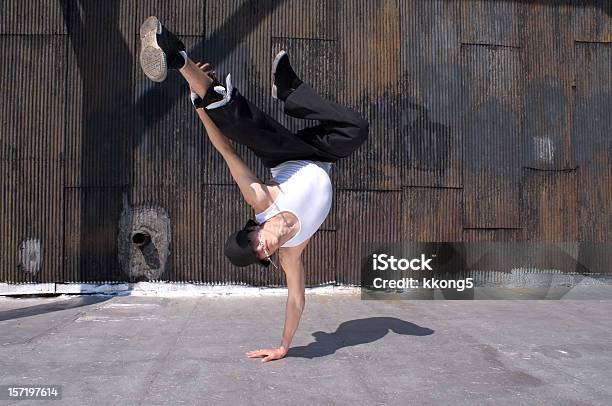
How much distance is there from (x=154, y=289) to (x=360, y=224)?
2636 millimetres

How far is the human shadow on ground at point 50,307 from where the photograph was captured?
508cm

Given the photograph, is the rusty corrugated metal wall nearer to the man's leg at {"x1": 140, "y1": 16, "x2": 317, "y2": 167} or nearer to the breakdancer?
the breakdancer

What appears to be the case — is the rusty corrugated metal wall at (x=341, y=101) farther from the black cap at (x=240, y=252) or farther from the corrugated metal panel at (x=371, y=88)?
the black cap at (x=240, y=252)

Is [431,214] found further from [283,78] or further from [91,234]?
[91,234]

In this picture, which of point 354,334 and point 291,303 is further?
point 354,334

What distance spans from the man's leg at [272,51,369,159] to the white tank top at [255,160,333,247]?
0.17 m

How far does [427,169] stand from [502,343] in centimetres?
299

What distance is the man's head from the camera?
3146 millimetres

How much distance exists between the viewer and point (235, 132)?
10.6 feet

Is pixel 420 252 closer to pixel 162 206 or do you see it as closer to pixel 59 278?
pixel 162 206

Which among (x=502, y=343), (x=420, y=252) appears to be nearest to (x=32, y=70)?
(x=420, y=252)

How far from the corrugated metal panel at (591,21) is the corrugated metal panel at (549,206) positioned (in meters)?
1.89

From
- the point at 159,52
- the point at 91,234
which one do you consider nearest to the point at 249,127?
the point at 159,52

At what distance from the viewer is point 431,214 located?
6578 mm
